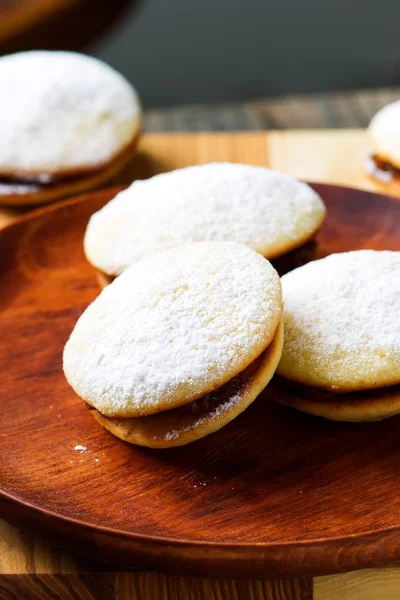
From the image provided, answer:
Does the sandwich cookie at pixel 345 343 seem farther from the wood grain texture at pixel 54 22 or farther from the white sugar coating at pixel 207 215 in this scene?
the wood grain texture at pixel 54 22

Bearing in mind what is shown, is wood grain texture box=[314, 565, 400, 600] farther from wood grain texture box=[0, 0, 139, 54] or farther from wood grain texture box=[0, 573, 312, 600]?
wood grain texture box=[0, 0, 139, 54]

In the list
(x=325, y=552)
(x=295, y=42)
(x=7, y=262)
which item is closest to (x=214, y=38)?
(x=295, y=42)

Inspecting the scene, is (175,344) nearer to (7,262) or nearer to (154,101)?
(7,262)

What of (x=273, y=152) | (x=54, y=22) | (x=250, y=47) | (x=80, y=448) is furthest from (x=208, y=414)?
(x=250, y=47)

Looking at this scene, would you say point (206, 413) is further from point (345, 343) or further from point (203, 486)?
point (345, 343)

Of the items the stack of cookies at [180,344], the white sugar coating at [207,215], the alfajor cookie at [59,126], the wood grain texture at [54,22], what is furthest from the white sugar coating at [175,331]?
the wood grain texture at [54,22]

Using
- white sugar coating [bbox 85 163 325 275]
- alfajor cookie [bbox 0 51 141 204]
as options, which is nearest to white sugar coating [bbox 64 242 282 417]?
white sugar coating [bbox 85 163 325 275]
